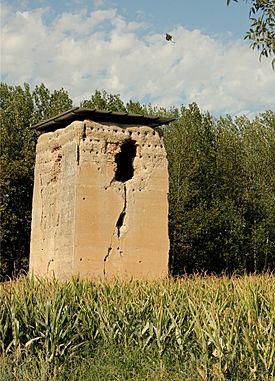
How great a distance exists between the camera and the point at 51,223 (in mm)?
13102

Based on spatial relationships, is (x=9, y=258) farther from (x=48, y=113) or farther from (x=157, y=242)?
(x=157, y=242)

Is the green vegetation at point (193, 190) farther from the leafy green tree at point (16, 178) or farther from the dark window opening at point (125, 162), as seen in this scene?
the dark window opening at point (125, 162)

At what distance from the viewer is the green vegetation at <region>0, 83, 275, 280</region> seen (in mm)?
21766

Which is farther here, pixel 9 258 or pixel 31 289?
pixel 9 258

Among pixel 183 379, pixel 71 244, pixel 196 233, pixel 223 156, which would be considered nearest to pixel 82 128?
pixel 71 244

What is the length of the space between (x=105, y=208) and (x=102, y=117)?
74.3 inches

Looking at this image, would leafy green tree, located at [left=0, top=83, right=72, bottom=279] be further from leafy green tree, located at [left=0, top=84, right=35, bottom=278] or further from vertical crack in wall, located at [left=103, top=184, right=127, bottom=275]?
vertical crack in wall, located at [left=103, top=184, right=127, bottom=275]

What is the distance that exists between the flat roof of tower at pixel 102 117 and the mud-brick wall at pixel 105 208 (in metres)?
0.21

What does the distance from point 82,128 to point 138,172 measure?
57.8 inches

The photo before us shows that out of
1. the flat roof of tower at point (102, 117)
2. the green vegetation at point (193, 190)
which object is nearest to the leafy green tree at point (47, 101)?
the green vegetation at point (193, 190)

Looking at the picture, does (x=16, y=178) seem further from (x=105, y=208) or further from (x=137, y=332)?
(x=137, y=332)

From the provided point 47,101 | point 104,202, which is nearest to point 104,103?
point 47,101

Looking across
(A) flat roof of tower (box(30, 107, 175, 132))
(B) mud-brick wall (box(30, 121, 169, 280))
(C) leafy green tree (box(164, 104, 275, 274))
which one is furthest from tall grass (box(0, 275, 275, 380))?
(C) leafy green tree (box(164, 104, 275, 274))

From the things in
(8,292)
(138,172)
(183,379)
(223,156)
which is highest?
(223,156)
